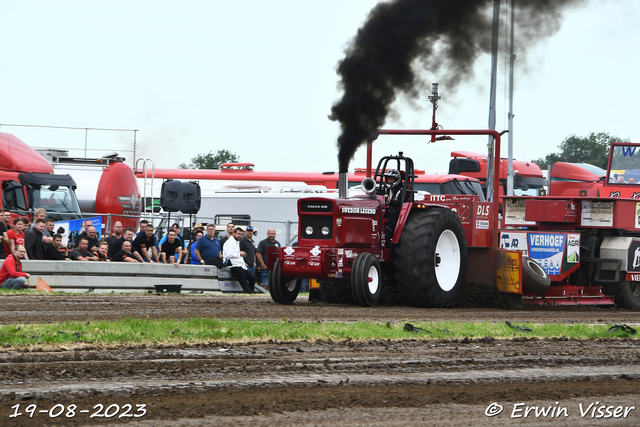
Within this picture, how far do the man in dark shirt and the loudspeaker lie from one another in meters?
1.67

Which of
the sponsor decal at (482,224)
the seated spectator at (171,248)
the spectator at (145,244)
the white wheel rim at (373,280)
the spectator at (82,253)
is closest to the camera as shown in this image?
the white wheel rim at (373,280)

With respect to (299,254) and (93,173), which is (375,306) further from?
(93,173)

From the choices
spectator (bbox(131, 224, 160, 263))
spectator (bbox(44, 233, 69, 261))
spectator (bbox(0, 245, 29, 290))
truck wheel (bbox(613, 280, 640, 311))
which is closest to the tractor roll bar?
truck wheel (bbox(613, 280, 640, 311))

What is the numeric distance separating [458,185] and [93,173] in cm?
940

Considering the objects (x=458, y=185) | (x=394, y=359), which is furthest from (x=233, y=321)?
(x=458, y=185)

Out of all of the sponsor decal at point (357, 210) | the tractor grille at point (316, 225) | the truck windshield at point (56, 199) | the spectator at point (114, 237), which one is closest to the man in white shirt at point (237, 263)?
the spectator at point (114, 237)

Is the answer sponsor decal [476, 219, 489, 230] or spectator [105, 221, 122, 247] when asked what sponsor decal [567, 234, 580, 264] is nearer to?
sponsor decal [476, 219, 489, 230]

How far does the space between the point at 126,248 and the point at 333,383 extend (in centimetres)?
1048

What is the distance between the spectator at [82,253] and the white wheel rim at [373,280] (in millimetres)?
6060

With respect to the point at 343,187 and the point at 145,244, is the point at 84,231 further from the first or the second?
the point at 343,187

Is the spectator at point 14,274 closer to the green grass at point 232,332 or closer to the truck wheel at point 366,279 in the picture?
the green grass at point 232,332

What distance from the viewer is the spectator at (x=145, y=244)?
1557 cm

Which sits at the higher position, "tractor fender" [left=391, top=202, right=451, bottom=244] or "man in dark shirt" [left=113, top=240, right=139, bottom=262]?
"tractor fender" [left=391, top=202, right=451, bottom=244]

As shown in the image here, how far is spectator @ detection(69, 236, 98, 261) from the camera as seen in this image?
14484 mm
